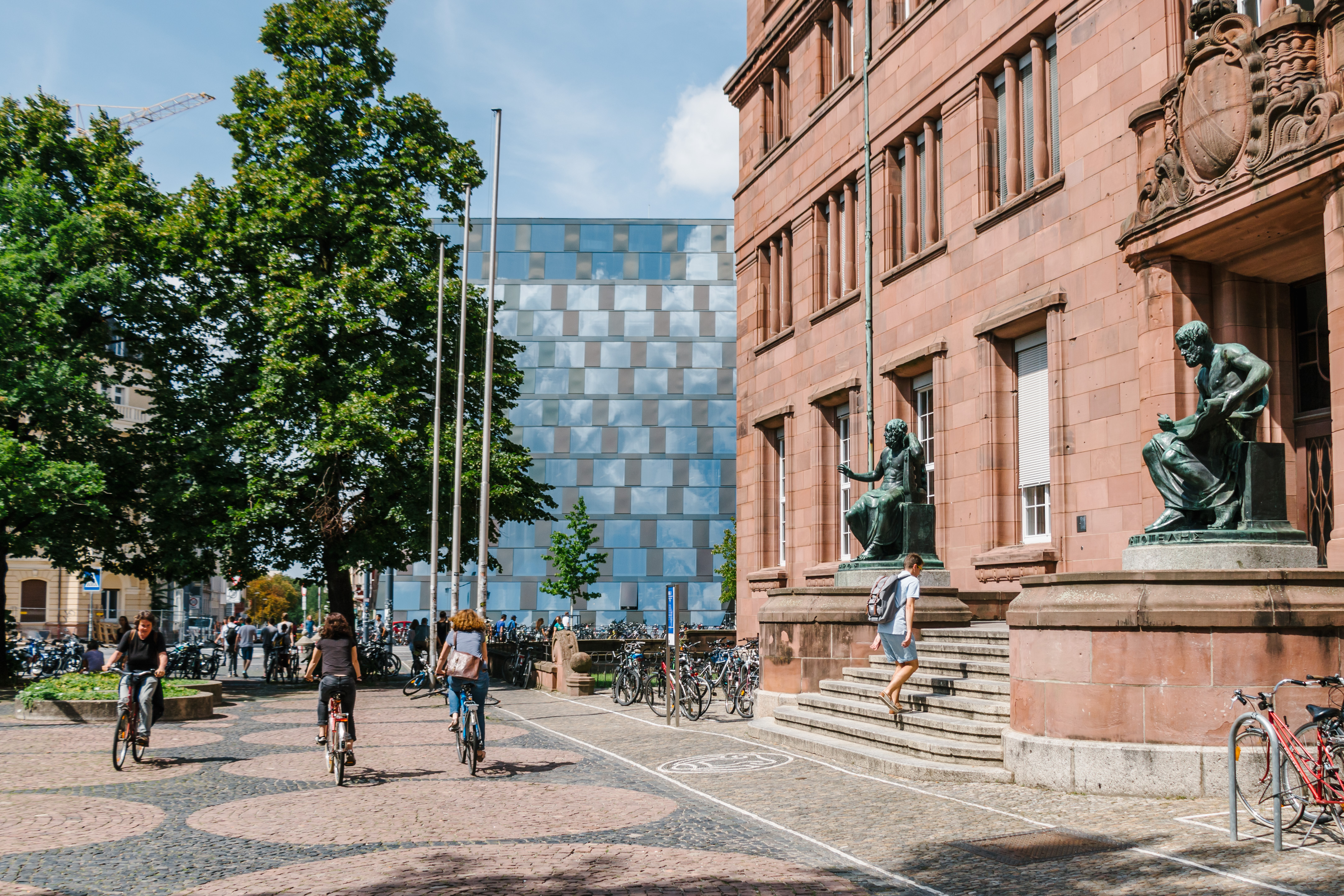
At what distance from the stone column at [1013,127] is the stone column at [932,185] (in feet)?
7.69

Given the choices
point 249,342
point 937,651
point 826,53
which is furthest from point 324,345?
point 937,651

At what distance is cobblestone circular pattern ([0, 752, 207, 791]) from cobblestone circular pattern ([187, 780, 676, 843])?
238 centimetres

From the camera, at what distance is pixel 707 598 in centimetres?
7150

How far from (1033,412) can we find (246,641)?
2758 cm

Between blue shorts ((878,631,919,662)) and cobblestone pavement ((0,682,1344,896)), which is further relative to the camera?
blue shorts ((878,631,919,662))

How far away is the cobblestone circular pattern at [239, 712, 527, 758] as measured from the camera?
16453 millimetres

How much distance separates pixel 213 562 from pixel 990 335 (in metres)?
19.5

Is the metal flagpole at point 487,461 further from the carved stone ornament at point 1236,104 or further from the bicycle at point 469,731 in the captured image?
the carved stone ornament at point 1236,104

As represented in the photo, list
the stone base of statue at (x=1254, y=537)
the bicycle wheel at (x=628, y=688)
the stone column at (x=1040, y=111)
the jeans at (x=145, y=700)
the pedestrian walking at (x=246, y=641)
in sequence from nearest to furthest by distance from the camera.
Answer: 1. the stone base of statue at (x=1254, y=537)
2. the jeans at (x=145, y=700)
3. the stone column at (x=1040, y=111)
4. the bicycle wheel at (x=628, y=688)
5. the pedestrian walking at (x=246, y=641)

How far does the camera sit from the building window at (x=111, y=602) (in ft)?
239

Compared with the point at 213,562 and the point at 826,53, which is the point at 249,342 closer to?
the point at 213,562

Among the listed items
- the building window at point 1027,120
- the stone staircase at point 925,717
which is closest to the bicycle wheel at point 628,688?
the stone staircase at point 925,717

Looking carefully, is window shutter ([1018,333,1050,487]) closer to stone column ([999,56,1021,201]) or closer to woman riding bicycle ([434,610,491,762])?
stone column ([999,56,1021,201])

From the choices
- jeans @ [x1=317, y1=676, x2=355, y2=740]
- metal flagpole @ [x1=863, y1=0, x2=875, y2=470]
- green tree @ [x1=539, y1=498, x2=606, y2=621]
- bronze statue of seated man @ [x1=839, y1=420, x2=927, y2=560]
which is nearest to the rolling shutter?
bronze statue of seated man @ [x1=839, y1=420, x2=927, y2=560]
